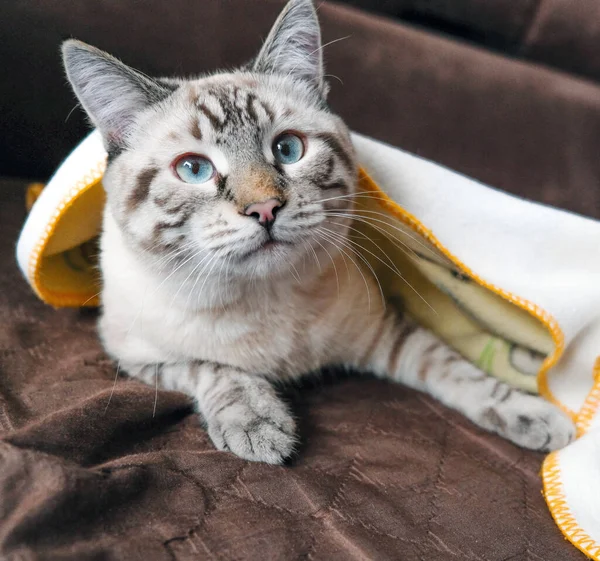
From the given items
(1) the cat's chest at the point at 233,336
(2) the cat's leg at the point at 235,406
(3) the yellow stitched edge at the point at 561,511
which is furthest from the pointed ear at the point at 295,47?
(3) the yellow stitched edge at the point at 561,511

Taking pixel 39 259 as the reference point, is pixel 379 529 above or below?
above

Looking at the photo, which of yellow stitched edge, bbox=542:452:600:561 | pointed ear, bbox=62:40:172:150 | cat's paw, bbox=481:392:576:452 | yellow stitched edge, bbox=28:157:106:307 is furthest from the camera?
yellow stitched edge, bbox=28:157:106:307

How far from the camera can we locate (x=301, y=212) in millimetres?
1074

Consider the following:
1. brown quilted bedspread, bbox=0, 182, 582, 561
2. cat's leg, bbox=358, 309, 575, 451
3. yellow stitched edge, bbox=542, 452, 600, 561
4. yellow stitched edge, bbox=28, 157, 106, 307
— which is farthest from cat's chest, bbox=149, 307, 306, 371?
yellow stitched edge, bbox=542, 452, 600, 561

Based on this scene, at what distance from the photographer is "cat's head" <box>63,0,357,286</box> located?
106 cm

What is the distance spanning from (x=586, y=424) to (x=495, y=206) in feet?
1.88

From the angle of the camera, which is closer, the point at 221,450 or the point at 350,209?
the point at 221,450

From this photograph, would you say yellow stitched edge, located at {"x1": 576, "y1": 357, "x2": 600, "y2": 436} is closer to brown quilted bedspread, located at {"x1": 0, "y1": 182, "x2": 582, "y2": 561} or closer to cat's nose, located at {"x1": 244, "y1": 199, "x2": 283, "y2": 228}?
brown quilted bedspread, located at {"x1": 0, "y1": 182, "x2": 582, "y2": 561}

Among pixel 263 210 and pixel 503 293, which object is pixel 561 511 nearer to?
pixel 503 293

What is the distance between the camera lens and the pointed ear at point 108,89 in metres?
1.12

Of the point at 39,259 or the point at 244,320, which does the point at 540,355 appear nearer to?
the point at 244,320

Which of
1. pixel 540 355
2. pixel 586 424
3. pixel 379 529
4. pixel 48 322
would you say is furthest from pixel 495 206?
pixel 48 322

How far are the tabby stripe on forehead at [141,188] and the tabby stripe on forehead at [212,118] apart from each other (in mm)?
155

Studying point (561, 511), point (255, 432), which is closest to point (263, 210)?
point (255, 432)
